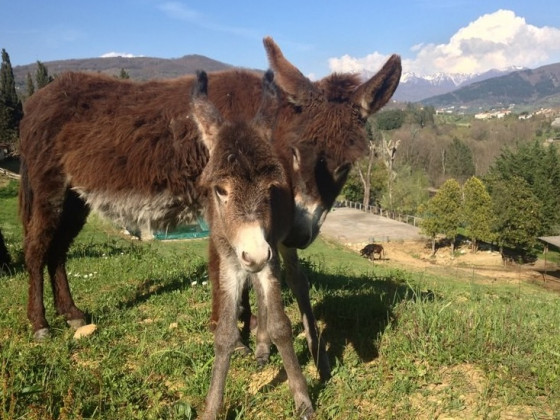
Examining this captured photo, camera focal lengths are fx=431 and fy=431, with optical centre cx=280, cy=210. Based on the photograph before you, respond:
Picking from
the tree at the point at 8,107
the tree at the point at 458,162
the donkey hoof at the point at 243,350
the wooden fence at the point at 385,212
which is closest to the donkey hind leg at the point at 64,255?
the donkey hoof at the point at 243,350

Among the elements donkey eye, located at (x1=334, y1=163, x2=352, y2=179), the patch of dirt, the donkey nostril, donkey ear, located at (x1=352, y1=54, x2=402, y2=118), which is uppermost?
donkey ear, located at (x1=352, y1=54, x2=402, y2=118)

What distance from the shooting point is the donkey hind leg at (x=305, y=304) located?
12.9 feet

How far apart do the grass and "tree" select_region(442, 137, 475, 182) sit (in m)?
79.2

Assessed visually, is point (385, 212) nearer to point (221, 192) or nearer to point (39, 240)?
point (39, 240)

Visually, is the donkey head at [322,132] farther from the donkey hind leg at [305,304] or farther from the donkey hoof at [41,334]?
the donkey hoof at [41,334]

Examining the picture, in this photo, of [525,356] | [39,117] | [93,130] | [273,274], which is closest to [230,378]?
[273,274]

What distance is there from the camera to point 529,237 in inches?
1342

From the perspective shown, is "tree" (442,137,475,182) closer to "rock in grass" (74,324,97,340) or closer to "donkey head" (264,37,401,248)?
"donkey head" (264,37,401,248)

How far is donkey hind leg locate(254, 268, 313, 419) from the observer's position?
3295 mm

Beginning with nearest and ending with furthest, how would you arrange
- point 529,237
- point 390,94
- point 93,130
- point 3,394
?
point 3,394 < point 390,94 < point 93,130 < point 529,237

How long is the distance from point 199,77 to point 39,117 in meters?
2.51

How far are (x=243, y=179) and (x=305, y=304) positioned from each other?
172 centimetres

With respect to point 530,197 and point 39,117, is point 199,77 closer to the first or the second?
point 39,117

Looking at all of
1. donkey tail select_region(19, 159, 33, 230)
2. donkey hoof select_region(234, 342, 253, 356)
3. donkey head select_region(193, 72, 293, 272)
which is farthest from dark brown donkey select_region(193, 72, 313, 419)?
donkey tail select_region(19, 159, 33, 230)
